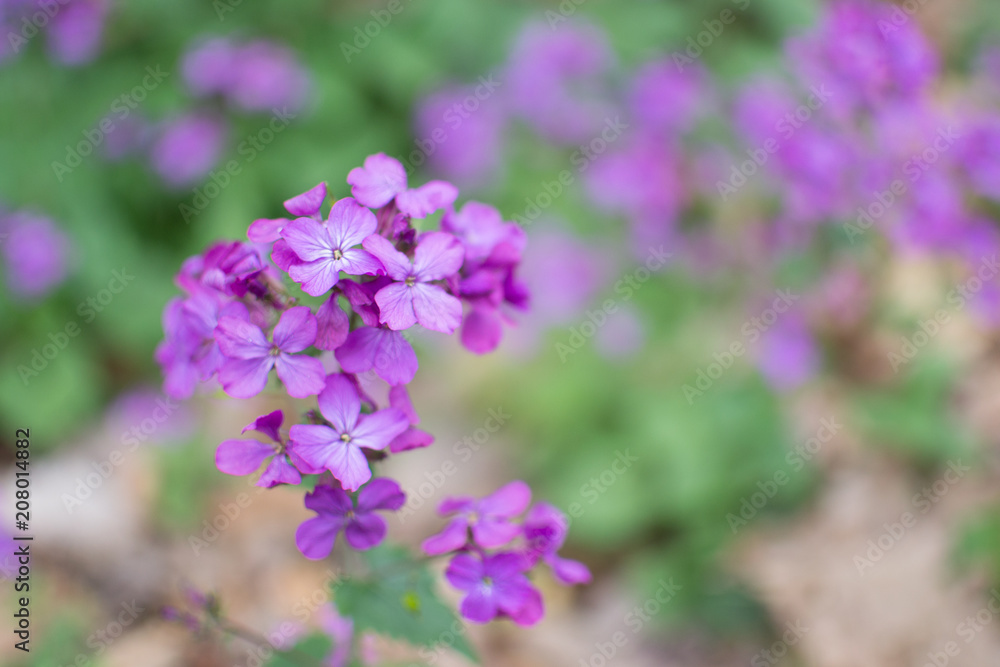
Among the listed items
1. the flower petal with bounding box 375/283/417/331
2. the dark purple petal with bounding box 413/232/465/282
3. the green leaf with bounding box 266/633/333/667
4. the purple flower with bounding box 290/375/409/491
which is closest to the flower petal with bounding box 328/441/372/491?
the purple flower with bounding box 290/375/409/491

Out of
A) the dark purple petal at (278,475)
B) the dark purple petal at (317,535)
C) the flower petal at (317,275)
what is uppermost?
the flower petal at (317,275)

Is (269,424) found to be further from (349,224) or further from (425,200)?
(425,200)

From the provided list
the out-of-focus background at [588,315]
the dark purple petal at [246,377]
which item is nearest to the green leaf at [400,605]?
the dark purple petal at [246,377]

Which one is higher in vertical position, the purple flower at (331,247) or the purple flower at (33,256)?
the purple flower at (331,247)

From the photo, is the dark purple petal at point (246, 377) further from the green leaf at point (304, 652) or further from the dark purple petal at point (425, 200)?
the green leaf at point (304, 652)

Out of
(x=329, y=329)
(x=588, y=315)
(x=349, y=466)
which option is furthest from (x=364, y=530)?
(x=588, y=315)

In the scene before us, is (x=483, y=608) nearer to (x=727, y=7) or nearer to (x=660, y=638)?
(x=660, y=638)

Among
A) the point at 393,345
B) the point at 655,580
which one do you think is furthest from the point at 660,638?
the point at 393,345
